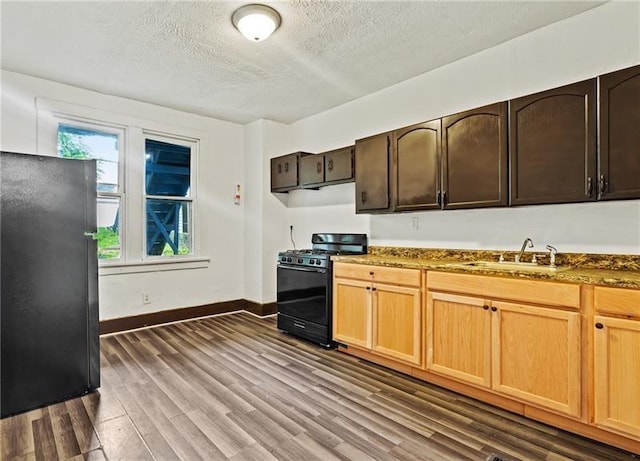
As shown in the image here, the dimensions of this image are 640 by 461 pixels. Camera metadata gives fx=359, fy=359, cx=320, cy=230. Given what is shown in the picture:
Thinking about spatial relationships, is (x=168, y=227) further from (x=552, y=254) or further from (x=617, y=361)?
(x=617, y=361)

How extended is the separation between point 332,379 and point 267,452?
998 mm

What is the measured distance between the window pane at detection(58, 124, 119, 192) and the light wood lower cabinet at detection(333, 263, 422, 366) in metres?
2.84

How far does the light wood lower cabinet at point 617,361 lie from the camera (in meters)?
1.85

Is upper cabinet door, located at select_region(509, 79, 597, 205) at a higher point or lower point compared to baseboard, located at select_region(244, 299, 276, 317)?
higher

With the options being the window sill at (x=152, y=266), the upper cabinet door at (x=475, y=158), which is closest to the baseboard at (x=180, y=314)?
the window sill at (x=152, y=266)

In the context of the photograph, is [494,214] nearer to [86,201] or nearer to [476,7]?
[476,7]

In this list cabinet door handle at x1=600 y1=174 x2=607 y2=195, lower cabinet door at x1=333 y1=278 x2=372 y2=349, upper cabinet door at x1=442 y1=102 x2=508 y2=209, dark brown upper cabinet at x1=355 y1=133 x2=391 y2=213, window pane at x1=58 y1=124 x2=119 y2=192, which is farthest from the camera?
window pane at x1=58 y1=124 x2=119 y2=192

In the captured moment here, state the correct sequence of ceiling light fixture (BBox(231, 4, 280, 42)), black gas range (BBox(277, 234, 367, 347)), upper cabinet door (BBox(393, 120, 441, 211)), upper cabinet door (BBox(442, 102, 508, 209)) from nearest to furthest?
ceiling light fixture (BBox(231, 4, 280, 42))
upper cabinet door (BBox(442, 102, 508, 209))
upper cabinet door (BBox(393, 120, 441, 211))
black gas range (BBox(277, 234, 367, 347))

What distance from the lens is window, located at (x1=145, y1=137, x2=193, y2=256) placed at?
4488mm

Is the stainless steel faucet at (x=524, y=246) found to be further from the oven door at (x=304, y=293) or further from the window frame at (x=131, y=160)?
the window frame at (x=131, y=160)

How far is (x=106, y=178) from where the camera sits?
13.6 feet

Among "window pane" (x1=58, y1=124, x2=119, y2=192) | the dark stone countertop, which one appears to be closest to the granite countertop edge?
the dark stone countertop

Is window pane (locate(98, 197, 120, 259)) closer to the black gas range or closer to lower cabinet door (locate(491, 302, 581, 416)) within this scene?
the black gas range

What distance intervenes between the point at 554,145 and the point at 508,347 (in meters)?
1.36
